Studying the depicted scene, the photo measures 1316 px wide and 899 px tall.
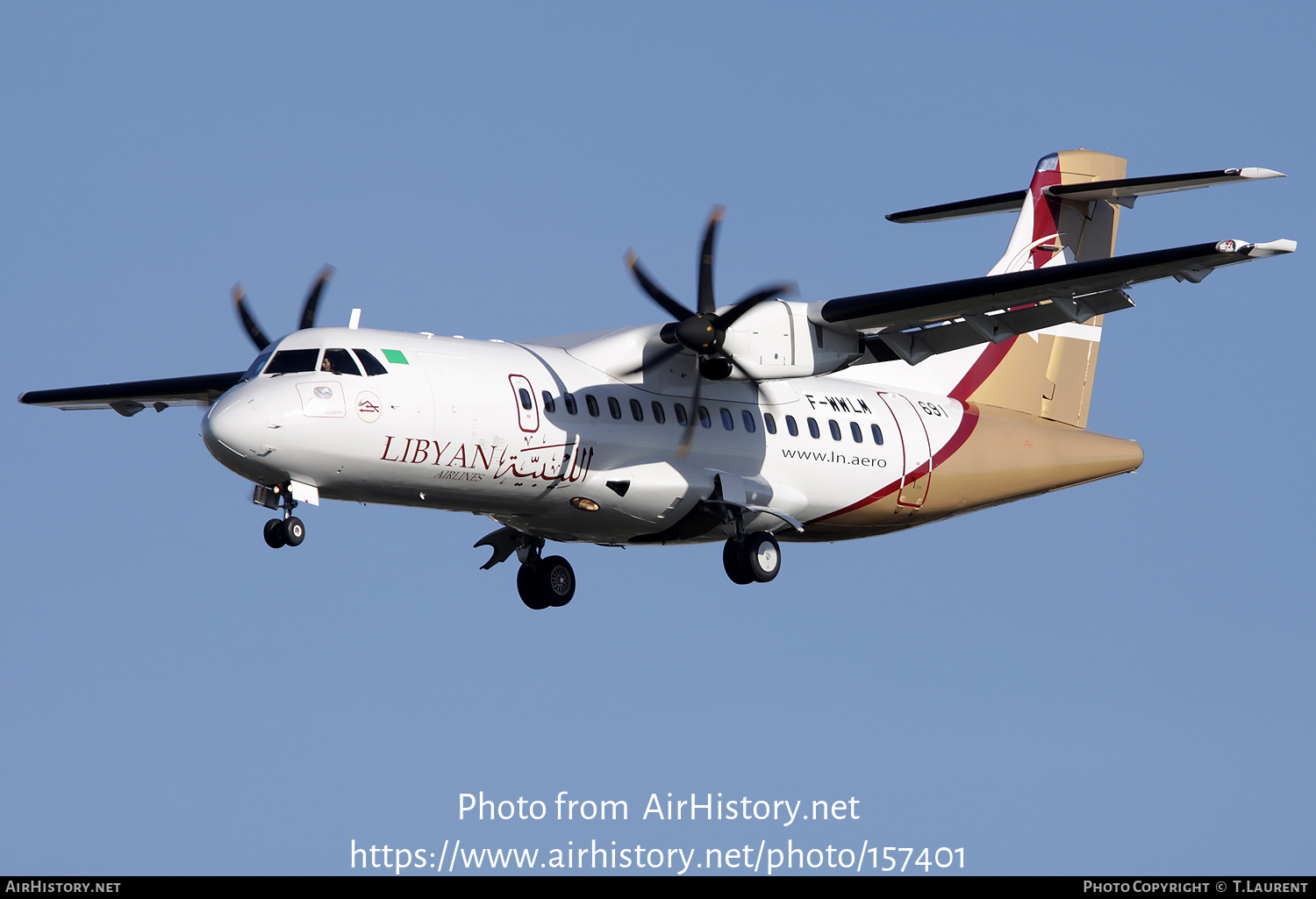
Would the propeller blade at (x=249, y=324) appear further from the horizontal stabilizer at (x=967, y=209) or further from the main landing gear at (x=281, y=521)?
the horizontal stabilizer at (x=967, y=209)

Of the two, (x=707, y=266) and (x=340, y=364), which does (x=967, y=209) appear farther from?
(x=340, y=364)

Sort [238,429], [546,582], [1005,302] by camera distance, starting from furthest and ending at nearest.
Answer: [546,582] → [1005,302] → [238,429]

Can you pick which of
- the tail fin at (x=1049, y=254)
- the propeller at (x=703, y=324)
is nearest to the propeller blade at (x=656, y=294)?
the propeller at (x=703, y=324)

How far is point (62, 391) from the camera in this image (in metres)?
22.4

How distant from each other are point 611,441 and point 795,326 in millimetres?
2735

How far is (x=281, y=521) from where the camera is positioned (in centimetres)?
1705

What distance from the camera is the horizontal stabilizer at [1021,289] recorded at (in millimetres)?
17438

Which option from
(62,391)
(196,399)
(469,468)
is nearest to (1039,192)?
(469,468)

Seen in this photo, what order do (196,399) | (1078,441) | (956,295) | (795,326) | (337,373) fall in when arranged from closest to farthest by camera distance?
(337,373) < (956,295) < (795,326) < (196,399) < (1078,441)

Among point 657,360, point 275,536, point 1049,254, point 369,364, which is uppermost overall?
point 1049,254

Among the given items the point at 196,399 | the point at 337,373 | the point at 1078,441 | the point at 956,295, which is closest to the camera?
the point at 337,373

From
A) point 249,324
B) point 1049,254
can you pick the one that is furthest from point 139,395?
point 1049,254

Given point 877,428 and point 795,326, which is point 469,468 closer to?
point 795,326

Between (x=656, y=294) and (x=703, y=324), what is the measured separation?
3.20ft
